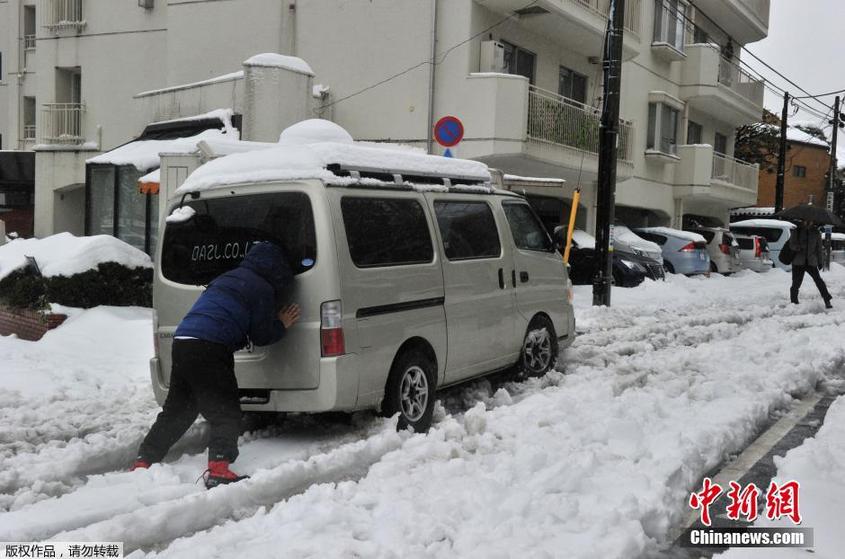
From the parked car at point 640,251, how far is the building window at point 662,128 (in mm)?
5660

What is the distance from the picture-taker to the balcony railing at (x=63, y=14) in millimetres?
23156

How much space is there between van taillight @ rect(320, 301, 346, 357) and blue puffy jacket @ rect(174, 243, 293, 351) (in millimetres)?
269

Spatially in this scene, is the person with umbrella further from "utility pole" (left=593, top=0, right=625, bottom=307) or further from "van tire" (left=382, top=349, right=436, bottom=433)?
"van tire" (left=382, top=349, right=436, bottom=433)

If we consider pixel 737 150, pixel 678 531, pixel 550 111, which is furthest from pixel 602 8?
pixel 737 150

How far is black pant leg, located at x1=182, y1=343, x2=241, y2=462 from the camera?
17.0ft

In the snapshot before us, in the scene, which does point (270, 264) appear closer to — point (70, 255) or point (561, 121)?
point (70, 255)

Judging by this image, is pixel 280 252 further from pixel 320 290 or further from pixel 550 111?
pixel 550 111

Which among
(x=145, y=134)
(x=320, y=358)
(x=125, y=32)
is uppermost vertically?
(x=125, y=32)

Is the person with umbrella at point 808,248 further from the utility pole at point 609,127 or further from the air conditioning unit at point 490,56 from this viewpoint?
the air conditioning unit at point 490,56

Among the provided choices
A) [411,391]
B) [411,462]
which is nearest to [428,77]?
[411,391]

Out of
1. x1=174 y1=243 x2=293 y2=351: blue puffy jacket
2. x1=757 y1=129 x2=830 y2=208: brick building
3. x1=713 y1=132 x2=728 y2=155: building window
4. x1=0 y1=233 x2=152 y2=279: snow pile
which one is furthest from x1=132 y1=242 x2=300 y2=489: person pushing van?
x1=757 y1=129 x2=830 y2=208: brick building

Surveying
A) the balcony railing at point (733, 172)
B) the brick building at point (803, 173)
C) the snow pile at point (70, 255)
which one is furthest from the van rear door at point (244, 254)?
the brick building at point (803, 173)

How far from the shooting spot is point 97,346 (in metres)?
9.34

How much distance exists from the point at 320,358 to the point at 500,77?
1220cm
